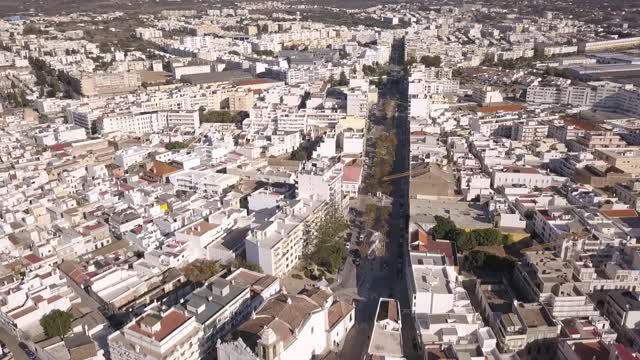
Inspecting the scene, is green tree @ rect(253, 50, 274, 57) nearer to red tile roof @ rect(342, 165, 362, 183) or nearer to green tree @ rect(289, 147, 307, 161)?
green tree @ rect(289, 147, 307, 161)

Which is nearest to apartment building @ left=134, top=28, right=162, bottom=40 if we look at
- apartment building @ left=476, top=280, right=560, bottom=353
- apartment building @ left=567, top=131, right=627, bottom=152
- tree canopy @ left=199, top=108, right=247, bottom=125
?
tree canopy @ left=199, top=108, right=247, bottom=125

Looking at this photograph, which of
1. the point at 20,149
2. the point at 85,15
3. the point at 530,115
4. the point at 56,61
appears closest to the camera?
the point at 20,149

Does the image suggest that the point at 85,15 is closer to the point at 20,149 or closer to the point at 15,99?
the point at 15,99

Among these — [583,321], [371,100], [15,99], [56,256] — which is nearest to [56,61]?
[15,99]

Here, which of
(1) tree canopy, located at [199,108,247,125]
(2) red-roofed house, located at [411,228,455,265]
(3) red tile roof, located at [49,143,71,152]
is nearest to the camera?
(2) red-roofed house, located at [411,228,455,265]

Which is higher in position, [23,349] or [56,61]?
[56,61]

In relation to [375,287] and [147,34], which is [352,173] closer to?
[375,287]
